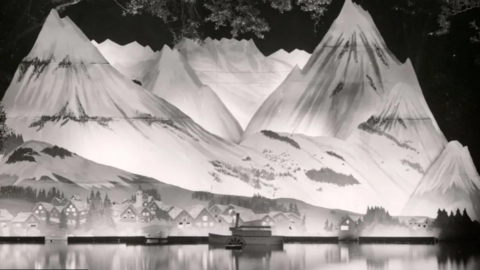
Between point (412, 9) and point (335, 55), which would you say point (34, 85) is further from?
point (412, 9)

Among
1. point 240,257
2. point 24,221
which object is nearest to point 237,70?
point 240,257

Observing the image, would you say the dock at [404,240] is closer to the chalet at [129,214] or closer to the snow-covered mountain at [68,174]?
the snow-covered mountain at [68,174]

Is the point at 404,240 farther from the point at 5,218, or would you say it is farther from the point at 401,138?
the point at 5,218

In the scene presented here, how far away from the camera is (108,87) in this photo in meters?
14.9

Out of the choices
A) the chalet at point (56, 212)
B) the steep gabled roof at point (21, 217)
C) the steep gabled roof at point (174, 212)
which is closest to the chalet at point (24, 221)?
the steep gabled roof at point (21, 217)

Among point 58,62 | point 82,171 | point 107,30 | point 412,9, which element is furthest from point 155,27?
point 412,9

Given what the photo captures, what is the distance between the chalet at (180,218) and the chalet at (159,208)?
9cm

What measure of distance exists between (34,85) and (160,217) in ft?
10.7

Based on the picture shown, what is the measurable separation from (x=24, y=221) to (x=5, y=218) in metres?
0.34

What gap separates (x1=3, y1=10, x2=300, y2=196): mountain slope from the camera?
48.1ft

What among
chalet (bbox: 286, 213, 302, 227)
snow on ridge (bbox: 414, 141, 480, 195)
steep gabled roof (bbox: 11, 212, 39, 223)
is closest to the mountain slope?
chalet (bbox: 286, 213, 302, 227)

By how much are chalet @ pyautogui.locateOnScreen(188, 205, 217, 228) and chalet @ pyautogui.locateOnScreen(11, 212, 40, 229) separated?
273cm

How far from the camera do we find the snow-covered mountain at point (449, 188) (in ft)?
48.6

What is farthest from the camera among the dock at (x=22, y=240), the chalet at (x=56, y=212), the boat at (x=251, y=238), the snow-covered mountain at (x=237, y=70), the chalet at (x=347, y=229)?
the snow-covered mountain at (x=237, y=70)
